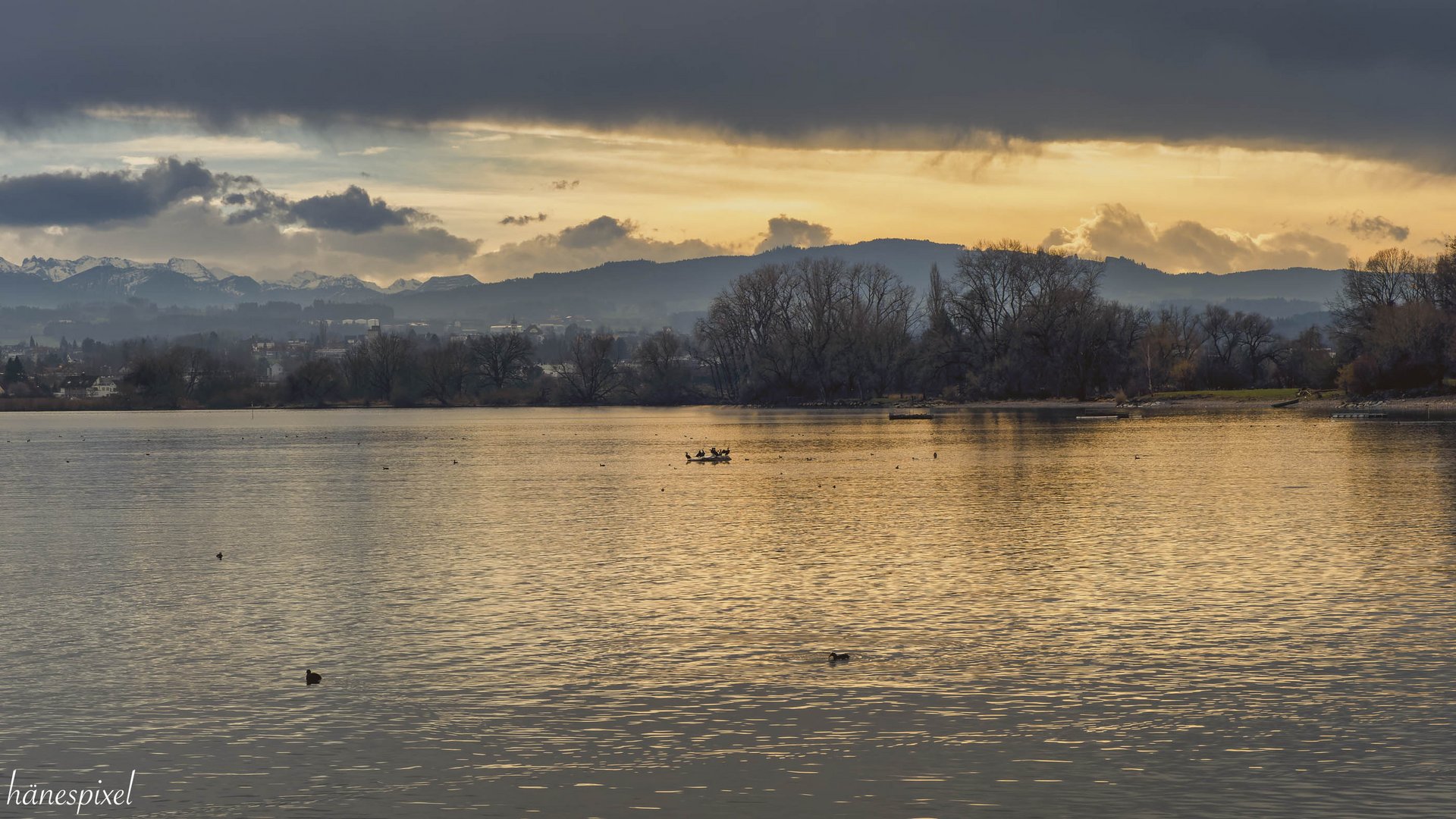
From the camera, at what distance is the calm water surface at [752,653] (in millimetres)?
16312

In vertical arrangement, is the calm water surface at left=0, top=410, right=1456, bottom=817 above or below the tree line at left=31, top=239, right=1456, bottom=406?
below

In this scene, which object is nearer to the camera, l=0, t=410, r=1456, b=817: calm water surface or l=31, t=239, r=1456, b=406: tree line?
l=0, t=410, r=1456, b=817: calm water surface

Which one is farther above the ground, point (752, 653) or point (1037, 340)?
point (1037, 340)

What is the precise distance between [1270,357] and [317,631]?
186963 mm

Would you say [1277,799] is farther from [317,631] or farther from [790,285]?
[790,285]

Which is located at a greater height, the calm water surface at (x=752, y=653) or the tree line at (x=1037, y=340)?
the tree line at (x=1037, y=340)

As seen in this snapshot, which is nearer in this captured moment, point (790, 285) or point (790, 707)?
point (790, 707)

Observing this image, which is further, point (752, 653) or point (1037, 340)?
point (1037, 340)

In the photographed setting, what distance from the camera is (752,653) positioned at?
2378 cm

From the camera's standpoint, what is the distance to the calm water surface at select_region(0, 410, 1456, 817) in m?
16.3

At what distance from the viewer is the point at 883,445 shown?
95.9m

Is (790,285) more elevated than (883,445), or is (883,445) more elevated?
(790,285)

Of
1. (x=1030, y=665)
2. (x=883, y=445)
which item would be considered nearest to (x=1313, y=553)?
(x=1030, y=665)

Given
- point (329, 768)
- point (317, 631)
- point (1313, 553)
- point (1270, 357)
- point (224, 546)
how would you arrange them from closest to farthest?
1. point (329, 768)
2. point (317, 631)
3. point (1313, 553)
4. point (224, 546)
5. point (1270, 357)
